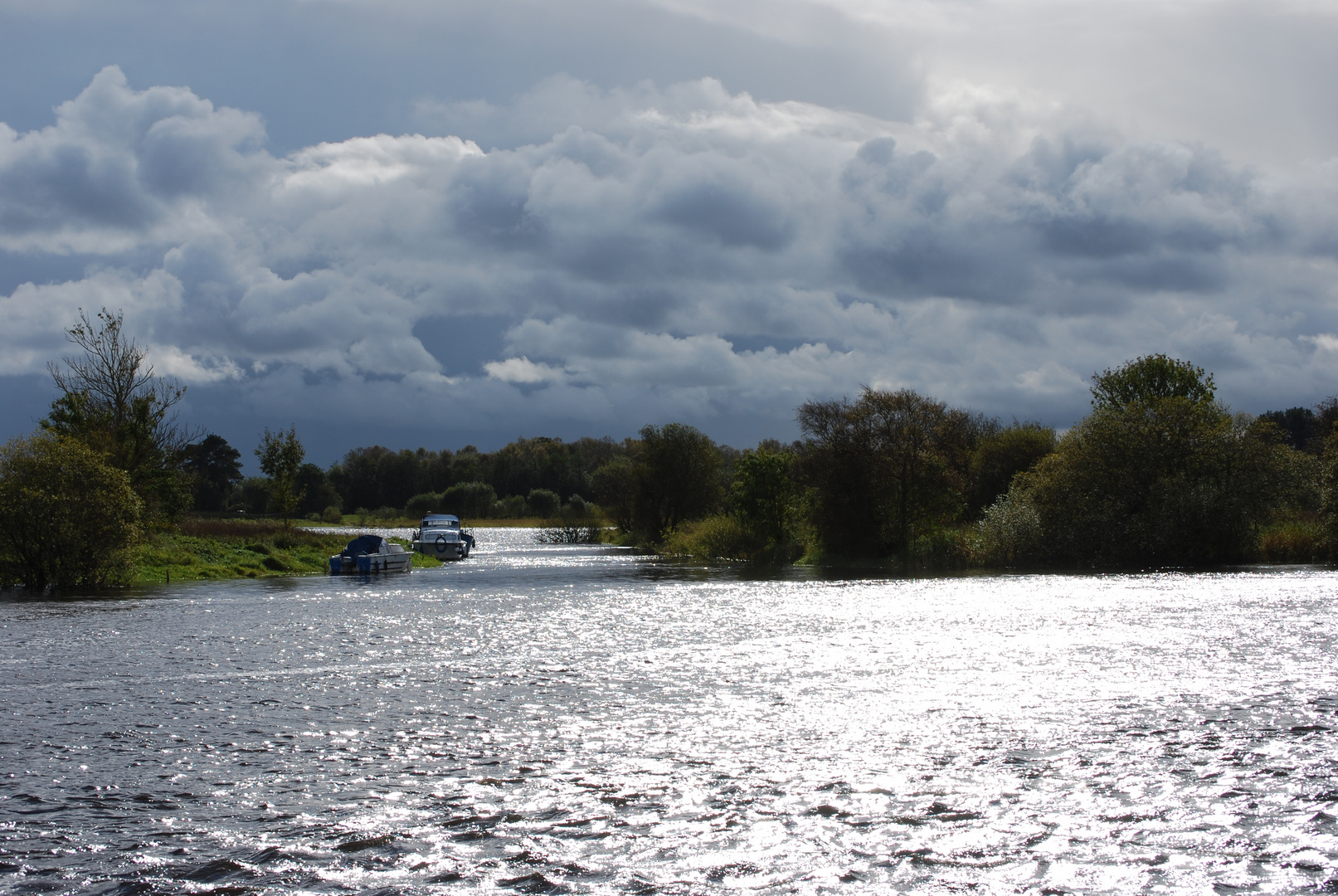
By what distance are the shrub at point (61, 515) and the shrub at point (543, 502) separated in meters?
115

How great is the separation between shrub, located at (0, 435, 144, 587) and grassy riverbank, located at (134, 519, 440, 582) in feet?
10.8

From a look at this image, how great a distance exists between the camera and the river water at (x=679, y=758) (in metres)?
8.12

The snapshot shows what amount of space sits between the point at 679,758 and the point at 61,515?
33.7 meters

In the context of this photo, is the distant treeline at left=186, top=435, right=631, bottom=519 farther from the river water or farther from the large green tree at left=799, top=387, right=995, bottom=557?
the river water

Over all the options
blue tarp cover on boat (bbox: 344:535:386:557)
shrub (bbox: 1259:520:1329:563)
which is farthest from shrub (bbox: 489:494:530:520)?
shrub (bbox: 1259:520:1329:563)

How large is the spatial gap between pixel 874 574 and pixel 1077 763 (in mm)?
40174

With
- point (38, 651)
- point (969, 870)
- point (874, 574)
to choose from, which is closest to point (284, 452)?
point (874, 574)

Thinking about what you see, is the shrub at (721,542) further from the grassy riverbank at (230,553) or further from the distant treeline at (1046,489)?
the grassy riverbank at (230,553)

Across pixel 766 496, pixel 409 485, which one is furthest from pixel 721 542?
pixel 409 485

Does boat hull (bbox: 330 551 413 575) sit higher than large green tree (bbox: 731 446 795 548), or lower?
lower

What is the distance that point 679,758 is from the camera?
1188 cm

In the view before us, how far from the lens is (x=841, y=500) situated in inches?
2229

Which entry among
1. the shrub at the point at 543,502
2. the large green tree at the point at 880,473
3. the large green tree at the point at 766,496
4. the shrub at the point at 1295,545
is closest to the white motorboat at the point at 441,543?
the large green tree at the point at 766,496

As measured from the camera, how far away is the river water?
812 cm
